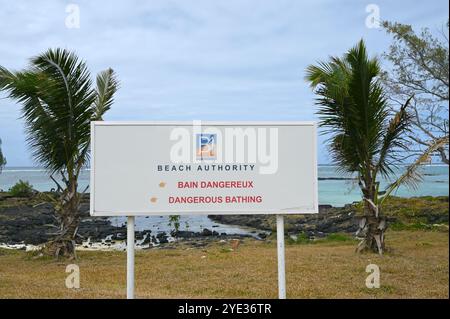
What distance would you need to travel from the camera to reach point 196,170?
237 inches

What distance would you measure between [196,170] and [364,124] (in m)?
6.04

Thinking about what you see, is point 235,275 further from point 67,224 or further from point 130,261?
point 67,224

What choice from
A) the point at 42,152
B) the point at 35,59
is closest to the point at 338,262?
the point at 42,152

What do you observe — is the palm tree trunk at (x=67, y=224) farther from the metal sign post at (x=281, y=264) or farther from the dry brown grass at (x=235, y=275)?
the metal sign post at (x=281, y=264)

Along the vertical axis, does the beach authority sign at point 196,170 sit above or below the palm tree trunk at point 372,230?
above

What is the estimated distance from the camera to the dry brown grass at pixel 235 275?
7.11 metres

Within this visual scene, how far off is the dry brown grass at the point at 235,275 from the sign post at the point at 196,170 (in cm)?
153

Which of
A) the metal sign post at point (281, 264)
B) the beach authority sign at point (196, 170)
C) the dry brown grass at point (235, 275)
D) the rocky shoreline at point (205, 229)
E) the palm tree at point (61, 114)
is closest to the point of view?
the beach authority sign at point (196, 170)

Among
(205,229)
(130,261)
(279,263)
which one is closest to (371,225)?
(279,263)

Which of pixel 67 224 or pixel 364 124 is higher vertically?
pixel 364 124

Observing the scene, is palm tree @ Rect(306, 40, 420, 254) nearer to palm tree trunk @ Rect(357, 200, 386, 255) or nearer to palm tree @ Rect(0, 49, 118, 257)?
palm tree trunk @ Rect(357, 200, 386, 255)

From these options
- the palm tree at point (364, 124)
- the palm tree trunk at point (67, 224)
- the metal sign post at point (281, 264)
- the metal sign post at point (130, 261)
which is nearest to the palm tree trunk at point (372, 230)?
the palm tree at point (364, 124)

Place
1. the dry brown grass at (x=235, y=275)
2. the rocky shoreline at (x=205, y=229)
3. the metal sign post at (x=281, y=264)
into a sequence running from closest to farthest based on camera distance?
the metal sign post at (x=281, y=264), the dry brown grass at (x=235, y=275), the rocky shoreline at (x=205, y=229)
